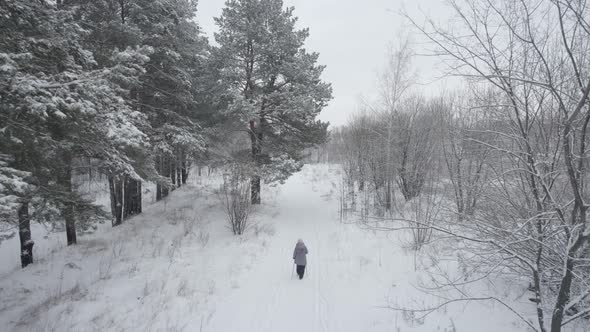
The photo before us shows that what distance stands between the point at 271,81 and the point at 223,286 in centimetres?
1015

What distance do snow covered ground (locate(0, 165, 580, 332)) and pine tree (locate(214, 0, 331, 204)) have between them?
3946 millimetres

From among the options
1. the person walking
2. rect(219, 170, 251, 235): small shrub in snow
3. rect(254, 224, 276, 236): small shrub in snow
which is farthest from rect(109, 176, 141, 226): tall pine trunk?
the person walking

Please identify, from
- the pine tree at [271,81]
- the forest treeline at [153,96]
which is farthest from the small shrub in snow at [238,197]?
the pine tree at [271,81]

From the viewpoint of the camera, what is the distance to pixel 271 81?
13758 millimetres

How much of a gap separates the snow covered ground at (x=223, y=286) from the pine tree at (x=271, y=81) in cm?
395

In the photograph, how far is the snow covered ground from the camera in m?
5.50

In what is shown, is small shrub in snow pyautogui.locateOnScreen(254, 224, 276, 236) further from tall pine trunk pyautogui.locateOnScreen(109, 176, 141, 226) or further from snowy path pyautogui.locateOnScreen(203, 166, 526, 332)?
tall pine trunk pyautogui.locateOnScreen(109, 176, 141, 226)

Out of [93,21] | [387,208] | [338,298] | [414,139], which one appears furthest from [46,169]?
[414,139]

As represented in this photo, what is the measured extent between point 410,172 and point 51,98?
11.8 metres

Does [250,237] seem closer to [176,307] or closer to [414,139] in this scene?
[176,307]

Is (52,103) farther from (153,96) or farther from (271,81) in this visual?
(271,81)

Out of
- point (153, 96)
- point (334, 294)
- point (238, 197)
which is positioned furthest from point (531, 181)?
point (153, 96)

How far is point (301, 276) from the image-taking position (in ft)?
25.2

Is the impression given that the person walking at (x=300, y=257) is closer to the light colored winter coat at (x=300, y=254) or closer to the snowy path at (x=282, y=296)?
the light colored winter coat at (x=300, y=254)
